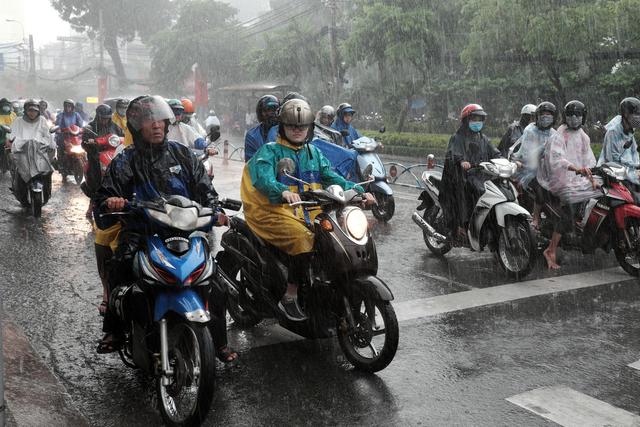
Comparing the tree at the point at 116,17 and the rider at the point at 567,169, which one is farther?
the tree at the point at 116,17

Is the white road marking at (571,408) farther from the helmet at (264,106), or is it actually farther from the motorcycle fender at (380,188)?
the motorcycle fender at (380,188)

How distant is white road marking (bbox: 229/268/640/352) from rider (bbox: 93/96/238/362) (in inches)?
44.2

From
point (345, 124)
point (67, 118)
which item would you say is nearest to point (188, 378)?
point (345, 124)

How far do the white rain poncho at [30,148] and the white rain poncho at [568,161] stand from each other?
7465 mm

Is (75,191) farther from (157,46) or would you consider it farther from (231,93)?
(157,46)

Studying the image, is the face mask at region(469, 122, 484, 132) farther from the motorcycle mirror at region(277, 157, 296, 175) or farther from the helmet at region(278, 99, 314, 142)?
the motorcycle mirror at region(277, 157, 296, 175)

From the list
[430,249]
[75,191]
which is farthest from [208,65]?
[430,249]

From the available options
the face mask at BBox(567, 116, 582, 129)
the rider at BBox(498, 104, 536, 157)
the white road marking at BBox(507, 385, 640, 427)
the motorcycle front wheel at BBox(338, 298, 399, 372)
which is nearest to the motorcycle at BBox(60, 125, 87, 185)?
the rider at BBox(498, 104, 536, 157)

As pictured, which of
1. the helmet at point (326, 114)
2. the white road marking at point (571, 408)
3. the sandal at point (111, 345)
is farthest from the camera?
the helmet at point (326, 114)

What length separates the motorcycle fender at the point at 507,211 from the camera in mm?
7561

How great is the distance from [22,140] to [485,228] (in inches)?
291

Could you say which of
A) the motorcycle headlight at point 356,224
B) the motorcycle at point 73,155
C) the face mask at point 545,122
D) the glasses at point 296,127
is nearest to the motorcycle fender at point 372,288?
the motorcycle headlight at point 356,224

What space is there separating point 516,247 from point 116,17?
64.7m

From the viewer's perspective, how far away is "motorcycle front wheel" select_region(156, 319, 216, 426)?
3889 millimetres
